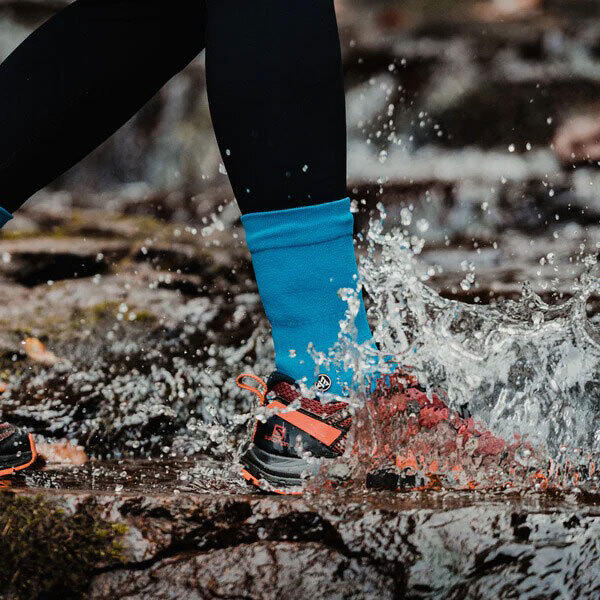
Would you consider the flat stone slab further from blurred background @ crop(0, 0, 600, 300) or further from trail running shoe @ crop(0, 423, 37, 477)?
blurred background @ crop(0, 0, 600, 300)

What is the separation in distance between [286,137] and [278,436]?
337mm

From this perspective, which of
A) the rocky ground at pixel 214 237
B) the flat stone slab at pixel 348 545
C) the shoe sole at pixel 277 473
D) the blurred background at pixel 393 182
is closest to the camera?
the flat stone slab at pixel 348 545

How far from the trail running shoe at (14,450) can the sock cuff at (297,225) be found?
0.42 m

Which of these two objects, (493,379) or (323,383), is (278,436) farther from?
(493,379)

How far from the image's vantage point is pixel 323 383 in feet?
3.01

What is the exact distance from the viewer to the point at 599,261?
7.18ft

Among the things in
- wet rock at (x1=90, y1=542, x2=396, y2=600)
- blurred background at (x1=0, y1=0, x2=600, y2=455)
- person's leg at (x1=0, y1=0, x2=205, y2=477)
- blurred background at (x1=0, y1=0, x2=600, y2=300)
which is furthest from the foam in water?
blurred background at (x1=0, y1=0, x2=600, y2=300)

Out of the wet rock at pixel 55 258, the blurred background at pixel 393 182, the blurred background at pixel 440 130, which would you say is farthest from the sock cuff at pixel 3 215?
the blurred background at pixel 440 130

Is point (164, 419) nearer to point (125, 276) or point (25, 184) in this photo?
point (25, 184)

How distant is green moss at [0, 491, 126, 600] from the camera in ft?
2.64

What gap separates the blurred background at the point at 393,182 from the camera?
2035mm

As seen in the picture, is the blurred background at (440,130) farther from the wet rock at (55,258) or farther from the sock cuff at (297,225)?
the sock cuff at (297,225)

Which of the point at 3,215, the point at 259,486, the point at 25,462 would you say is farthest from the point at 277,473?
the point at 3,215

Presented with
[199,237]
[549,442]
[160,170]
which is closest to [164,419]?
[549,442]
